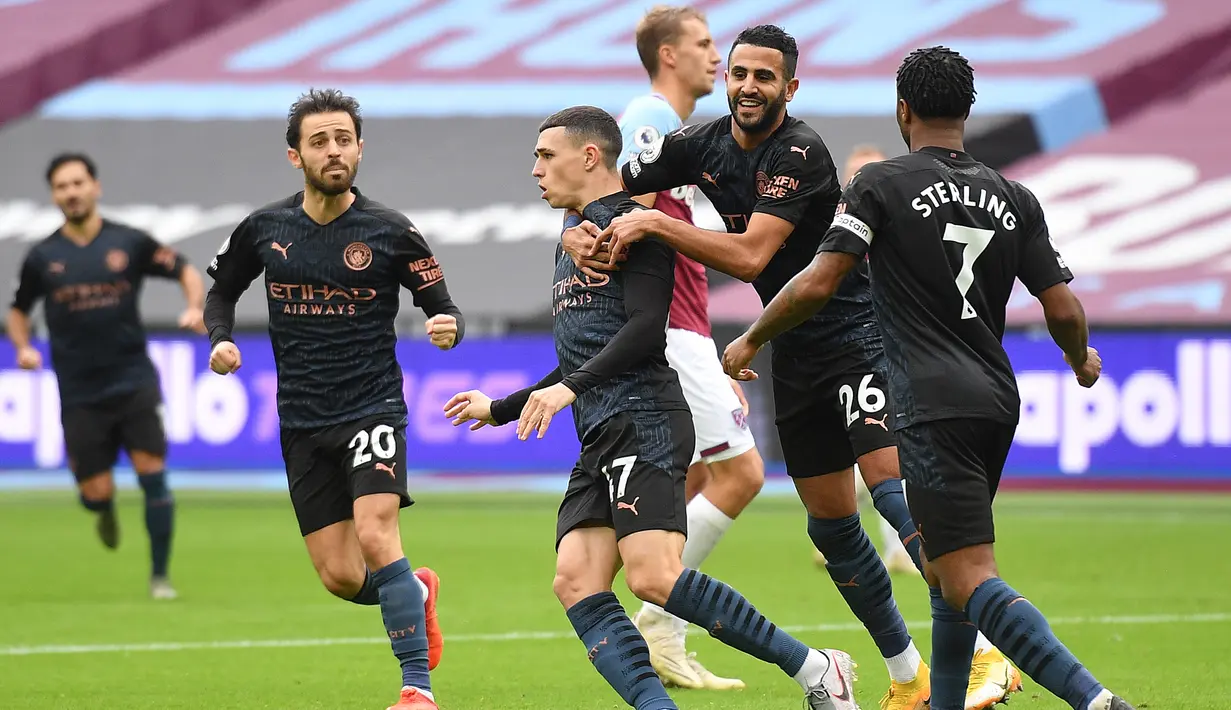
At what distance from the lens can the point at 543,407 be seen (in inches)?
189

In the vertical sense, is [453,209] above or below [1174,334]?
above

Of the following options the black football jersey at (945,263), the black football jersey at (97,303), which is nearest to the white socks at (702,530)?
the black football jersey at (945,263)

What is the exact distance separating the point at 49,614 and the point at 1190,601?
20.0 ft

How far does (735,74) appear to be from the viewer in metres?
5.55

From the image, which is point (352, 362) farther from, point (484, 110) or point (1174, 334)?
point (484, 110)

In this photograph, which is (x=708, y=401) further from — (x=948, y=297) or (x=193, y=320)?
(x=193, y=320)

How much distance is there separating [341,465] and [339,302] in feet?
1.95

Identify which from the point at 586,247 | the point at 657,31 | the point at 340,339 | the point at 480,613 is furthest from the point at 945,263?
the point at 480,613

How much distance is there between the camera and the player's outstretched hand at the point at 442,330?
5.92 meters

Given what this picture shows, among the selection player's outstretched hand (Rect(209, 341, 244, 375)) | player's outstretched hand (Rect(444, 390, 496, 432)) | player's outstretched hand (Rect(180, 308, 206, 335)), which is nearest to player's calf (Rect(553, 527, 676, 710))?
player's outstretched hand (Rect(444, 390, 496, 432))

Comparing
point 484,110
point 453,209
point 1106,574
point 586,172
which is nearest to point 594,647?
point 586,172

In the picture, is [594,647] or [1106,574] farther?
[1106,574]

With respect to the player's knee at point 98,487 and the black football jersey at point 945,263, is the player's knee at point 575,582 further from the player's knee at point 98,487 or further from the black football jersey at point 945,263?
the player's knee at point 98,487

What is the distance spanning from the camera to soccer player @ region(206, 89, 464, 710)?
5.99 metres
